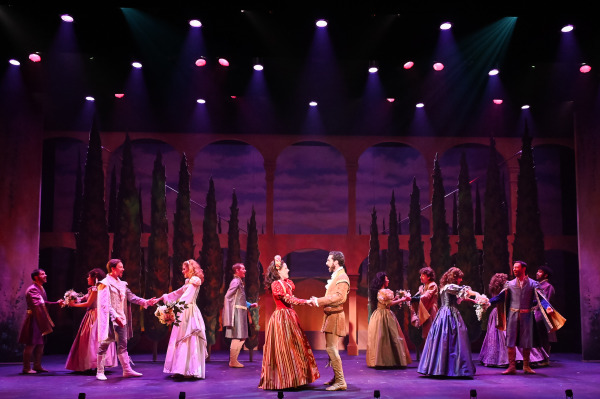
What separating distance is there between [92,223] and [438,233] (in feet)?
25.8

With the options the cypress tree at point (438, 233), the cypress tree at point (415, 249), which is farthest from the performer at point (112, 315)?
the cypress tree at point (438, 233)

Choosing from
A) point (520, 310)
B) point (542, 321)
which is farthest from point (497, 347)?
point (520, 310)

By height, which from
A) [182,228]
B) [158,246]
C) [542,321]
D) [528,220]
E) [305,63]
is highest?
[305,63]

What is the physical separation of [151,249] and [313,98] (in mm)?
4898

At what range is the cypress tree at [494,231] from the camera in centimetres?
1443

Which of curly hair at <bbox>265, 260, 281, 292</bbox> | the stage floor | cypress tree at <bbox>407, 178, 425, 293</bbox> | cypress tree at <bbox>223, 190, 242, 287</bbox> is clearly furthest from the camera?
cypress tree at <bbox>223, 190, 242, 287</bbox>

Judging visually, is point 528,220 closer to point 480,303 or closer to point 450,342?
point 480,303

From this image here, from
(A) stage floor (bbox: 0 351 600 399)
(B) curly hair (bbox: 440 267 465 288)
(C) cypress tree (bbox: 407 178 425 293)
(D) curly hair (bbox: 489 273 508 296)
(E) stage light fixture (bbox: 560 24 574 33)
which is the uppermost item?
(E) stage light fixture (bbox: 560 24 574 33)

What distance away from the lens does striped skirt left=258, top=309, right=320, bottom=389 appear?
7551mm

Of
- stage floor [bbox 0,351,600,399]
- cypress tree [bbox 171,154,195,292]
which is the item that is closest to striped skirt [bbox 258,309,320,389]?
stage floor [bbox 0,351,600,399]

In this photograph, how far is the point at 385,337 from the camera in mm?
10805

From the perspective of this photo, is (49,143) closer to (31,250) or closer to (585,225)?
(31,250)

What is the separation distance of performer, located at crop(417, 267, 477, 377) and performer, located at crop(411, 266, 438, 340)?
0.80 meters

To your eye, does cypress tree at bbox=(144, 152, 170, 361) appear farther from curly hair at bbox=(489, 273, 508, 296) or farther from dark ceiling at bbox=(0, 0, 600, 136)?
curly hair at bbox=(489, 273, 508, 296)
